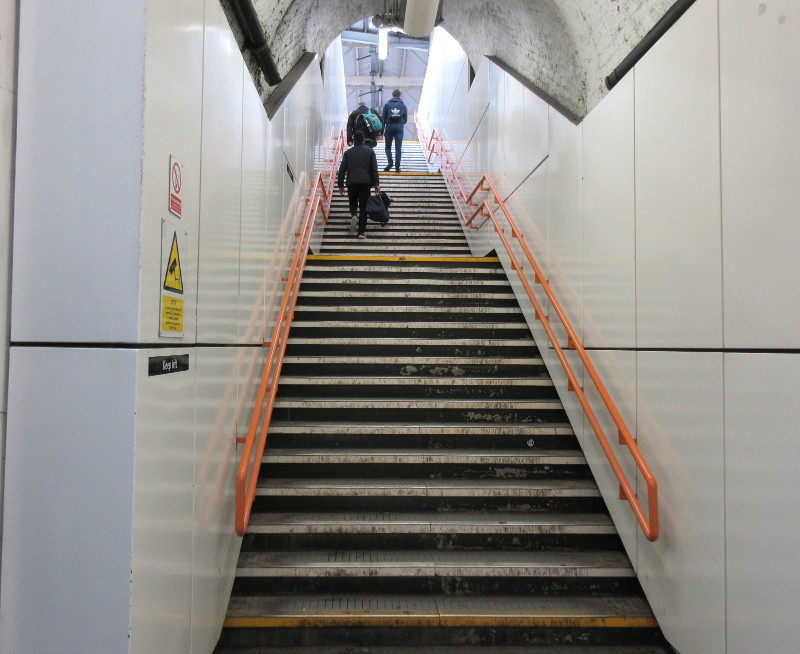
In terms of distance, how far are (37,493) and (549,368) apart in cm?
313

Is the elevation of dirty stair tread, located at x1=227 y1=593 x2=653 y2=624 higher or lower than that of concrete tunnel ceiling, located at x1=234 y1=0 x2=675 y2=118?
lower

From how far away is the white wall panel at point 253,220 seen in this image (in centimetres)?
246

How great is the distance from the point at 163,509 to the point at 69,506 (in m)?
0.26

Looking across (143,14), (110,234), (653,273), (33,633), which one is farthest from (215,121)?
(653,273)

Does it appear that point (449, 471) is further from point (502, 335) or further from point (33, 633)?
point (33, 633)

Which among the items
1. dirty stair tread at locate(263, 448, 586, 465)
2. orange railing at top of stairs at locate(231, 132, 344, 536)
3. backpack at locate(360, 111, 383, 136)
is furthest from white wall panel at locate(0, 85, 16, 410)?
backpack at locate(360, 111, 383, 136)

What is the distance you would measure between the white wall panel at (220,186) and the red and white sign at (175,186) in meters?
0.22

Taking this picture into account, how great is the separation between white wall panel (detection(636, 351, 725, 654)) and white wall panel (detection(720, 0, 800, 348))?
275 mm

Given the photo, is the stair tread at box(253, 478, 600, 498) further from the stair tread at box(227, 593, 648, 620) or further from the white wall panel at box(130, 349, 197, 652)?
the white wall panel at box(130, 349, 197, 652)

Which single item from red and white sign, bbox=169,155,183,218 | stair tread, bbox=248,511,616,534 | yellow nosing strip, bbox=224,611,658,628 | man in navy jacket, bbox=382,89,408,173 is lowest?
yellow nosing strip, bbox=224,611,658,628

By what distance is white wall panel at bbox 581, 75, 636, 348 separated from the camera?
96.7 inches

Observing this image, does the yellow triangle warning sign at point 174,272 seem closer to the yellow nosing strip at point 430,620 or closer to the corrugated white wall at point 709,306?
the yellow nosing strip at point 430,620

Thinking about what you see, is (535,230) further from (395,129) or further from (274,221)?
(395,129)

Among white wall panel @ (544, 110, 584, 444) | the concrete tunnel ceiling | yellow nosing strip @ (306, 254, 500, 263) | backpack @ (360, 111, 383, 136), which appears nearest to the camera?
the concrete tunnel ceiling
